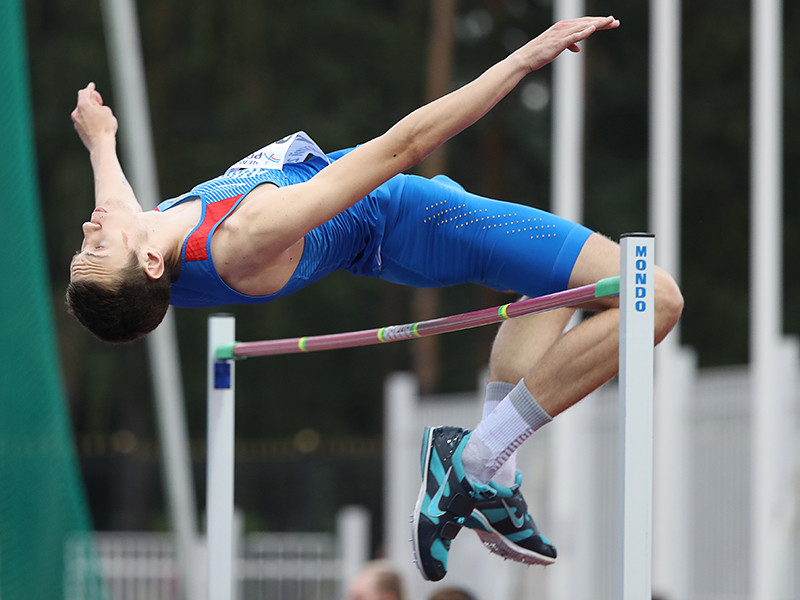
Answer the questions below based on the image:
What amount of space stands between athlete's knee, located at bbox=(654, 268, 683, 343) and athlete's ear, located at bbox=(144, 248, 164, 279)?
3.92 feet

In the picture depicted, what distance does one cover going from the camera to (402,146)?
121 inches

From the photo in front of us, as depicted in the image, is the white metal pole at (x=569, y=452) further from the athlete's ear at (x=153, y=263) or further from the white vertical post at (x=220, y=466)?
the athlete's ear at (x=153, y=263)

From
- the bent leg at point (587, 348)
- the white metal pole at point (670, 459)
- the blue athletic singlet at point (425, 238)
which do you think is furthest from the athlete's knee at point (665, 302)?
the white metal pole at point (670, 459)

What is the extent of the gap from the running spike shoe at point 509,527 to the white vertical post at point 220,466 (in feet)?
2.65

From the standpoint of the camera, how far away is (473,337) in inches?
849

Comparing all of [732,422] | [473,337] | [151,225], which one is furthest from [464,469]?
[473,337]

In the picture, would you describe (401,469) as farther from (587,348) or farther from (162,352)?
(587,348)

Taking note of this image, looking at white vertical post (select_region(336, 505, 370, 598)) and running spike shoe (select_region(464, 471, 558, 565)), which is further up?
running spike shoe (select_region(464, 471, 558, 565))

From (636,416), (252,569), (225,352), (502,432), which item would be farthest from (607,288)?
(252,569)

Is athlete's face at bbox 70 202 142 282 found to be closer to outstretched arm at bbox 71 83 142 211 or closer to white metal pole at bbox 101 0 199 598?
outstretched arm at bbox 71 83 142 211

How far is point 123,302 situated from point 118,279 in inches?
2.2

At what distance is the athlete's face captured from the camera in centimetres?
319

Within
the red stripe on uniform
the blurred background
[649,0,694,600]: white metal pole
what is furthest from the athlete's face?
the blurred background

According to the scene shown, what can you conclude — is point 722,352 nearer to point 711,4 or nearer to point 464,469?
point 711,4
